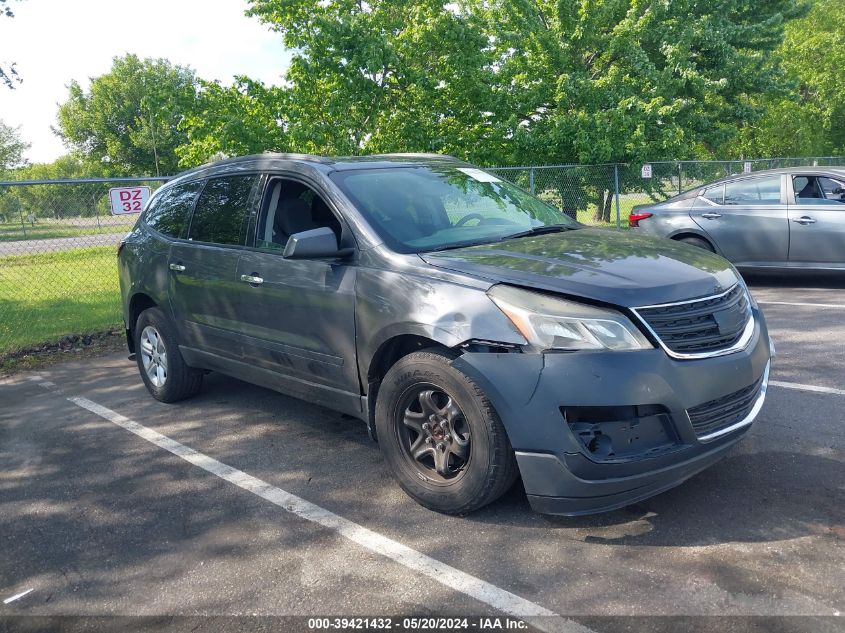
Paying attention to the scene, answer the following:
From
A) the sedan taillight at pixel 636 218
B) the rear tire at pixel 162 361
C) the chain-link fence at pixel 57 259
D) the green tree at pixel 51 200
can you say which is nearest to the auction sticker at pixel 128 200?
the chain-link fence at pixel 57 259

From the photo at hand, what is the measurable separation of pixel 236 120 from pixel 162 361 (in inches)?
363

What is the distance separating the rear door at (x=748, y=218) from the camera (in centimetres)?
967


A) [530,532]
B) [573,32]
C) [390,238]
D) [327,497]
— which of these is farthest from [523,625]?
[573,32]

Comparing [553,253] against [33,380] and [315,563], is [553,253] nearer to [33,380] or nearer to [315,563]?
[315,563]

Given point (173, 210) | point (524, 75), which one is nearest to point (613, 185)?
point (524, 75)

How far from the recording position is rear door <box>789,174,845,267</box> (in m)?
9.23

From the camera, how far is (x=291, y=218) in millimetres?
4891

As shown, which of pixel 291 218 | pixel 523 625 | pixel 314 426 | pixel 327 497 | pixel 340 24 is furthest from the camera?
pixel 340 24

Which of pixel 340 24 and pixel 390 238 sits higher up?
pixel 340 24

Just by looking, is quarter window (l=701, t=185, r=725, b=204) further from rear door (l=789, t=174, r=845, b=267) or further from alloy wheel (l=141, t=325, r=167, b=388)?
alloy wheel (l=141, t=325, r=167, b=388)

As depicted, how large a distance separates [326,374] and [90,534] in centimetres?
150

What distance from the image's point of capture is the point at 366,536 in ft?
12.1

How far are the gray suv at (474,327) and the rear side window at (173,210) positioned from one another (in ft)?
1.12

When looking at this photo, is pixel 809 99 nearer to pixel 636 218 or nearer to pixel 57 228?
pixel 636 218
